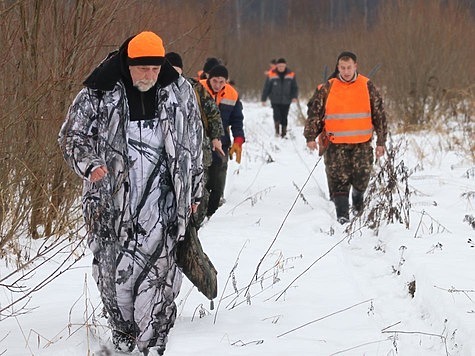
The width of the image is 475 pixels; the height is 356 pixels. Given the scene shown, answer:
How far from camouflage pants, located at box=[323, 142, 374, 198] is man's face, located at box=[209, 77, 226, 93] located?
4.20 feet

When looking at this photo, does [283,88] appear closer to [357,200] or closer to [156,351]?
[357,200]

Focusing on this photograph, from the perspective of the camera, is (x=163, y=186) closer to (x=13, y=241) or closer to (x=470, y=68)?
(x=13, y=241)

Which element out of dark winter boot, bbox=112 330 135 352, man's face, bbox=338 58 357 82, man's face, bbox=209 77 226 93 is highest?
man's face, bbox=338 58 357 82

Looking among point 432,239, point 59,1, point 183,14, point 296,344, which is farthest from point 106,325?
point 183,14

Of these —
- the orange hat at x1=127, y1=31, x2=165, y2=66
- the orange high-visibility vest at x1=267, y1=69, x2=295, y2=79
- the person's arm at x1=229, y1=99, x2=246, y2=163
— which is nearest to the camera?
the orange hat at x1=127, y1=31, x2=165, y2=66

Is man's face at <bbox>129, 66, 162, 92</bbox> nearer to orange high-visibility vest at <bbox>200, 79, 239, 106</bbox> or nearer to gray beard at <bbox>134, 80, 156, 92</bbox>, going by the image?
→ gray beard at <bbox>134, 80, 156, 92</bbox>

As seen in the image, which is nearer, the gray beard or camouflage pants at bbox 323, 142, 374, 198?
the gray beard

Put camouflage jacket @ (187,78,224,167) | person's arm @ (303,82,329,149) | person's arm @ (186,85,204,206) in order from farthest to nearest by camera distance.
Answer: person's arm @ (303,82,329,149), camouflage jacket @ (187,78,224,167), person's arm @ (186,85,204,206)

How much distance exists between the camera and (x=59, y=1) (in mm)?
5949

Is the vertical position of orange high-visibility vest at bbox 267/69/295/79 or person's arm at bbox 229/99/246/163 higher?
orange high-visibility vest at bbox 267/69/295/79

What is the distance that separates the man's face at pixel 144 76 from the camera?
3959 mm

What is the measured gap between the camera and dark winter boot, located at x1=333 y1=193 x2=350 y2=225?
809 centimetres

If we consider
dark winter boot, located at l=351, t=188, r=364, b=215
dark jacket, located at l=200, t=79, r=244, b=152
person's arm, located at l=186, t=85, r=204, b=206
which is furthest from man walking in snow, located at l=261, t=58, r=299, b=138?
person's arm, located at l=186, t=85, r=204, b=206

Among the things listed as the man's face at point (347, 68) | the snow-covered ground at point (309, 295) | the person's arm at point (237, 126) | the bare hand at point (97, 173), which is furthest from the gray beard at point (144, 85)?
the person's arm at point (237, 126)
